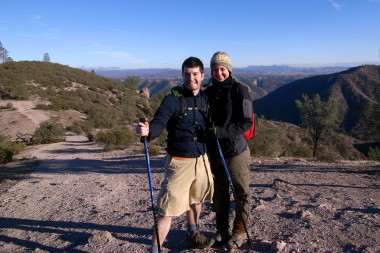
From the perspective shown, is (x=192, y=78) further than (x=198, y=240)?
No

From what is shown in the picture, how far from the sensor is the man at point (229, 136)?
281 cm

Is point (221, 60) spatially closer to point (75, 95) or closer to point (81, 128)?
point (81, 128)

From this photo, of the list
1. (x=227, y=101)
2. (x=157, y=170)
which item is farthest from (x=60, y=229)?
(x=157, y=170)

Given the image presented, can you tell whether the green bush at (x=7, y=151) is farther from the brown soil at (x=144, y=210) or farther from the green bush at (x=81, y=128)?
the green bush at (x=81, y=128)

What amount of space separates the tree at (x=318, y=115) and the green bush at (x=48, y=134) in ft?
51.4

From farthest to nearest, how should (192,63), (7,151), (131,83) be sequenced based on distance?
(131,83) < (7,151) < (192,63)

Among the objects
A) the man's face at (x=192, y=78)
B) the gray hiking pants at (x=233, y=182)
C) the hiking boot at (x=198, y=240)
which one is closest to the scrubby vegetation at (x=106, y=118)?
the hiking boot at (x=198, y=240)

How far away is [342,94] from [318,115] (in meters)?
46.6

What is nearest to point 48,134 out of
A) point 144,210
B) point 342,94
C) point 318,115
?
point 144,210

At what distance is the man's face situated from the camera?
2.69 meters

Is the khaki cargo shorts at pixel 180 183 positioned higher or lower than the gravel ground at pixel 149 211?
higher

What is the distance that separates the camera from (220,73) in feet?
9.44

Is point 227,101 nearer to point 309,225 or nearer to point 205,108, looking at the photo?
point 205,108

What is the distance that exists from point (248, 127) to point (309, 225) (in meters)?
1.81
